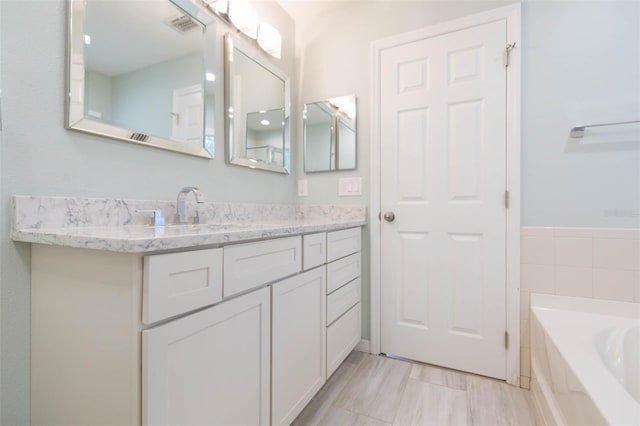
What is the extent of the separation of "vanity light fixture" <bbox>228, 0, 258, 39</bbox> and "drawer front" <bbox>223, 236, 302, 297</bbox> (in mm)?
1277

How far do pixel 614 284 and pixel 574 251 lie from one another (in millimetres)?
213

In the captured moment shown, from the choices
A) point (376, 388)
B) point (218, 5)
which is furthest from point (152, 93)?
point (376, 388)

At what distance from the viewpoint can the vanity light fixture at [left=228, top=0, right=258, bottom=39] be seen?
60.5 inches

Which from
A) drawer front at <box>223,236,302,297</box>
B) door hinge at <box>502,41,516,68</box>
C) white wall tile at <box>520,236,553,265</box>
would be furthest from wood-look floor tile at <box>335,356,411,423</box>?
door hinge at <box>502,41,516,68</box>

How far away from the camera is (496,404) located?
4.61ft

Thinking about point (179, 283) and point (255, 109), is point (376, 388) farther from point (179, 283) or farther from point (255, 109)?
point (255, 109)

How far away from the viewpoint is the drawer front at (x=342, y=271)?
143 cm

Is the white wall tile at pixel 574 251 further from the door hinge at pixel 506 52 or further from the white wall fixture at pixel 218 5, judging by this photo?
the white wall fixture at pixel 218 5

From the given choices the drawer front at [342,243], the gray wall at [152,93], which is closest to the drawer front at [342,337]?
the drawer front at [342,243]

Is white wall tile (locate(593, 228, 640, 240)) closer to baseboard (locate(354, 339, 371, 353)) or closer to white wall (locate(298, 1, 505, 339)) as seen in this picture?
white wall (locate(298, 1, 505, 339))

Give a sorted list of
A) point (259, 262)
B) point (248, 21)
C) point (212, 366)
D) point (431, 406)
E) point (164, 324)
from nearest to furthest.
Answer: point (164, 324) < point (212, 366) < point (259, 262) < point (431, 406) < point (248, 21)

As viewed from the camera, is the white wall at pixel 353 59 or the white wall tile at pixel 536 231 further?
the white wall at pixel 353 59

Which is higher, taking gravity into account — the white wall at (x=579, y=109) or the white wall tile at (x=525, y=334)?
the white wall at (x=579, y=109)

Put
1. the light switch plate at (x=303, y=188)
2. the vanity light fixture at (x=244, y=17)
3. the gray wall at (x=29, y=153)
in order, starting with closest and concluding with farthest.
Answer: the gray wall at (x=29, y=153)
the vanity light fixture at (x=244, y=17)
the light switch plate at (x=303, y=188)
